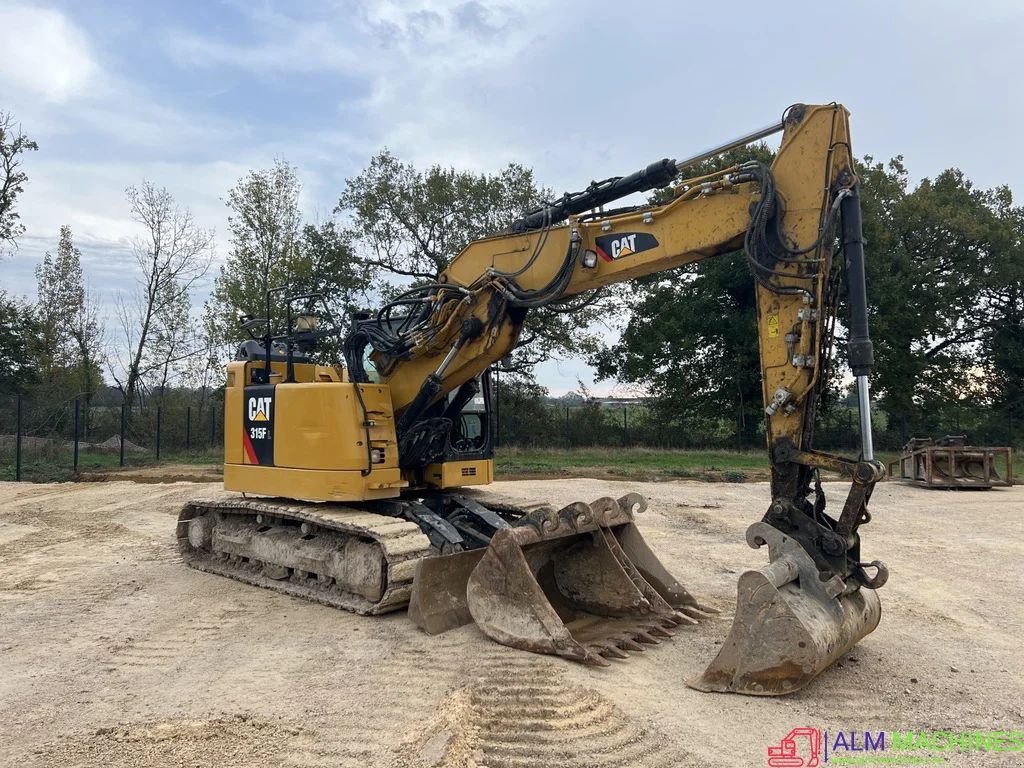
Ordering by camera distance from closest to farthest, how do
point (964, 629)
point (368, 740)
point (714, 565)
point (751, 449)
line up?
point (368, 740) < point (964, 629) < point (714, 565) < point (751, 449)

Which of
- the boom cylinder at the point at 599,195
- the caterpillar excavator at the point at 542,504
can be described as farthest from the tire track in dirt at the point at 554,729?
the boom cylinder at the point at 599,195

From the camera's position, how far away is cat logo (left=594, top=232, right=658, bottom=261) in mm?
5390

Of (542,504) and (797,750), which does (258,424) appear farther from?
(797,750)

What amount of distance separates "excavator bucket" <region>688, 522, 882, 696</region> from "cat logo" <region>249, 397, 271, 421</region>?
473cm

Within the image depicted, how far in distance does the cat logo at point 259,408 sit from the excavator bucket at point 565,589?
106 inches

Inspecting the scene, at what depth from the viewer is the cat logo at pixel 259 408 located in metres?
7.29

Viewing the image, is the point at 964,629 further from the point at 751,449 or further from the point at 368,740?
the point at 751,449

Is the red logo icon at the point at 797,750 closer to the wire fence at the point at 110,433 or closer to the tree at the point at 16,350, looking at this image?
the wire fence at the point at 110,433

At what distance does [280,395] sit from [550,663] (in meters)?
3.79

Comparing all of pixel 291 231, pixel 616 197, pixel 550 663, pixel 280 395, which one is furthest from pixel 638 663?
pixel 291 231

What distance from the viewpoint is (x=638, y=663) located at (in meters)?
4.83

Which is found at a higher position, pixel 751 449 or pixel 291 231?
pixel 291 231

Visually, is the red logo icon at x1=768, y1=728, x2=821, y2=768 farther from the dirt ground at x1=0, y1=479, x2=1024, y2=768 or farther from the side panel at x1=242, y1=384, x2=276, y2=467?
the side panel at x1=242, y1=384, x2=276, y2=467

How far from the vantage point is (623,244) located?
5.51 m
